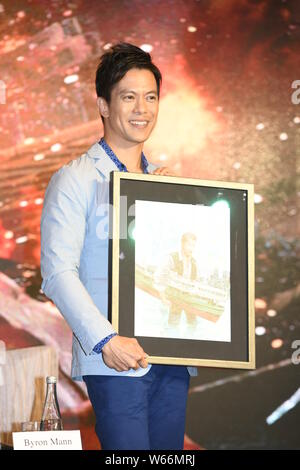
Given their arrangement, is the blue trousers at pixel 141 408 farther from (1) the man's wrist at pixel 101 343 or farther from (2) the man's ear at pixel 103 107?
(2) the man's ear at pixel 103 107

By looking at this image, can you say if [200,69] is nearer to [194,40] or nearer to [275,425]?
[194,40]

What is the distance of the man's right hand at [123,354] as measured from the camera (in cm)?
200

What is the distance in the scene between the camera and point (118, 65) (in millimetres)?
2309

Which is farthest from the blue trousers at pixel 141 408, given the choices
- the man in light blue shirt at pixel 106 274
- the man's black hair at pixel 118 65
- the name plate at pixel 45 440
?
the man's black hair at pixel 118 65

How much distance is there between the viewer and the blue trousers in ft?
6.70

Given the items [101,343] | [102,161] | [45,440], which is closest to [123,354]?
[101,343]

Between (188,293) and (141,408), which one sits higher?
(188,293)

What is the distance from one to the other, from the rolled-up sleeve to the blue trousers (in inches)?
4.5

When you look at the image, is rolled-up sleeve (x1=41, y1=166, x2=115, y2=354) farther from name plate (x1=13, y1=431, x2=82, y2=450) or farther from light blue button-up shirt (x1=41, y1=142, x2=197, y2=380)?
name plate (x1=13, y1=431, x2=82, y2=450)

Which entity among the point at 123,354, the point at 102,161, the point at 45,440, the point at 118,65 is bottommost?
the point at 45,440

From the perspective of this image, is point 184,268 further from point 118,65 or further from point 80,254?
point 118,65

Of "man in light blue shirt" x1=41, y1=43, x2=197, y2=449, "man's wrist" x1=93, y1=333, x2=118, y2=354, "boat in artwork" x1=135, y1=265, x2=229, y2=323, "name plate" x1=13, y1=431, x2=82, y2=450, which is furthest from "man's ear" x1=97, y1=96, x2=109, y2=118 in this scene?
"name plate" x1=13, y1=431, x2=82, y2=450

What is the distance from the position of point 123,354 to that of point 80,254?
1.01 ft

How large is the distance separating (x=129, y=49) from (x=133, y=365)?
0.85 meters
